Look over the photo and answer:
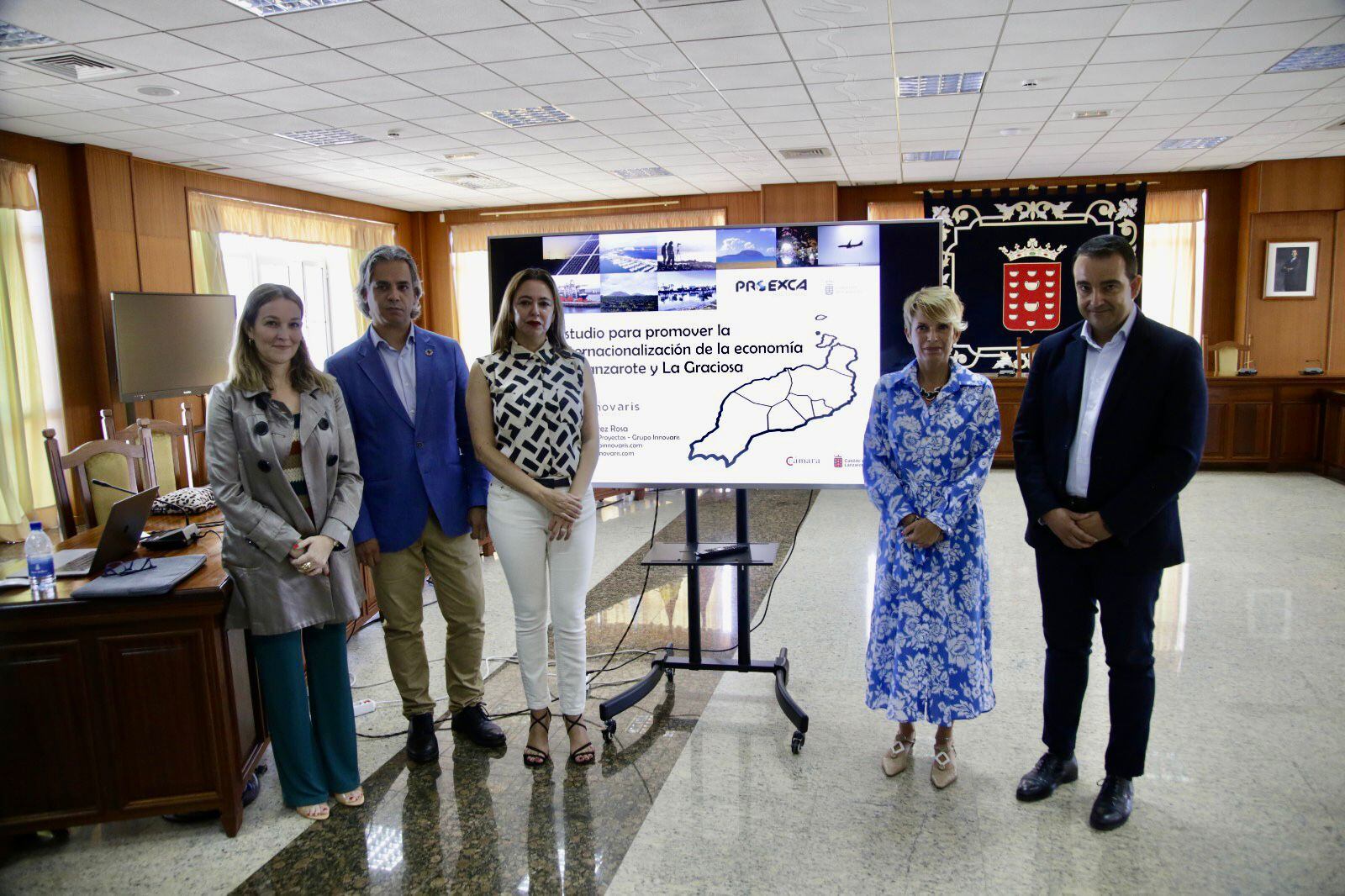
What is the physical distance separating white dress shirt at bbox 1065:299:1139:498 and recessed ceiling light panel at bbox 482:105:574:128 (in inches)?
186

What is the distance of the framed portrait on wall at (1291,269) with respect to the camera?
891 cm

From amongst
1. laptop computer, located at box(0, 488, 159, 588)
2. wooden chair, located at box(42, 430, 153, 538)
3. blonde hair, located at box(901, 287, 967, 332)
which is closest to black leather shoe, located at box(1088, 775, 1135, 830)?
blonde hair, located at box(901, 287, 967, 332)

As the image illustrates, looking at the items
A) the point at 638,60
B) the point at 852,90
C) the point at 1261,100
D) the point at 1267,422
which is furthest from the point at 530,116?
the point at 1267,422

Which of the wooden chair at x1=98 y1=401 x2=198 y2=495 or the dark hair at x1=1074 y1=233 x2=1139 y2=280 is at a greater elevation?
the dark hair at x1=1074 y1=233 x2=1139 y2=280

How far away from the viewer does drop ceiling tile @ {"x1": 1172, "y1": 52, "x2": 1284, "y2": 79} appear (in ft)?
17.0

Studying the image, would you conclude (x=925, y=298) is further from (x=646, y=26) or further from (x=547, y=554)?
(x=646, y=26)

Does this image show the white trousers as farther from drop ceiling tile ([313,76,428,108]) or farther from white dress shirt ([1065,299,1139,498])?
drop ceiling tile ([313,76,428,108])

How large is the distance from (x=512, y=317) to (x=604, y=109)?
3991 mm

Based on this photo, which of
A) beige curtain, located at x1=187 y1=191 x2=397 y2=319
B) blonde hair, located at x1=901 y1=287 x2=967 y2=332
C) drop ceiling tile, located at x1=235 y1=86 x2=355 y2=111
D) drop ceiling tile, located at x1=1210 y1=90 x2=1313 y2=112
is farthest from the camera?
beige curtain, located at x1=187 y1=191 x2=397 y2=319

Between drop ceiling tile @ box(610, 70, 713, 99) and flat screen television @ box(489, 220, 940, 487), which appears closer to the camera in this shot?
flat screen television @ box(489, 220, 940, 487)

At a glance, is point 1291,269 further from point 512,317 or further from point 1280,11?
point 512,317

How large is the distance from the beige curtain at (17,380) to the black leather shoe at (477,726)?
5.23 m

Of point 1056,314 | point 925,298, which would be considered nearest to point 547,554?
point 925,298

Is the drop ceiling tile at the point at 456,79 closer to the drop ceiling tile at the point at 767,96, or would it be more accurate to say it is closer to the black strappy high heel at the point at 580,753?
the drop ceiling tile at the point at 767,96
